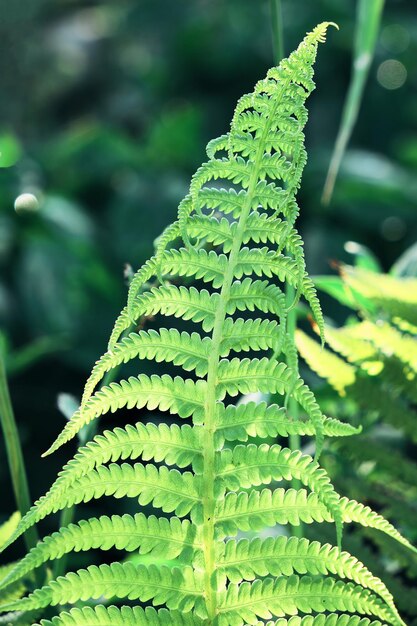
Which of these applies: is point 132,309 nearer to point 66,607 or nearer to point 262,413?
point 262,413

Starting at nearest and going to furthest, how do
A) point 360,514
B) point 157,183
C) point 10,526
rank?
point 360,514, point 10,526, point 157,183

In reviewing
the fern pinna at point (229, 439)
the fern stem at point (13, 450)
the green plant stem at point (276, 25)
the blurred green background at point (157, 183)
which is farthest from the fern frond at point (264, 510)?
the blurred green background at point (157, 183)

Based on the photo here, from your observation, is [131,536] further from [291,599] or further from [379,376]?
[379,376]

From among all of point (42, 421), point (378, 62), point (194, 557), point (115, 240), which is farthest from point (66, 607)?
point (378, 62)

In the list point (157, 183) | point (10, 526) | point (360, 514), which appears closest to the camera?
point (360, 514)

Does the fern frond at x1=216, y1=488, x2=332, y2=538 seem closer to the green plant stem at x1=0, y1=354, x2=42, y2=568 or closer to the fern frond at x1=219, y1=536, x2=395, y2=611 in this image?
the fern frond at x1=219, y1=536, x2=395, y2=611

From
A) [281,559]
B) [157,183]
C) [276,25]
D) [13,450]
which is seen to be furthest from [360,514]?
[157,183]
